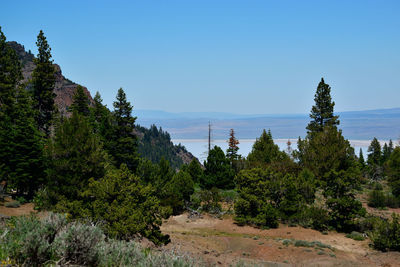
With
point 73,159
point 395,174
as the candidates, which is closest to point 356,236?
point 395,174

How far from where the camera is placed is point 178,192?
37.6m

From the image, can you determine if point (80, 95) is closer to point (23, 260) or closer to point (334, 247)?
point (334, 247)

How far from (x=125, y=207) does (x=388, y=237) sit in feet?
62.5

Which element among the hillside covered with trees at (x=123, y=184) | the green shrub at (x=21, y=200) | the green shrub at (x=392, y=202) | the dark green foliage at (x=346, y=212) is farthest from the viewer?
the green shrub at (x=392, y=202)

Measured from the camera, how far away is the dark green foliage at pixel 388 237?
22578mm

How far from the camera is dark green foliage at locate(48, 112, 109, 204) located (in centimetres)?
2486

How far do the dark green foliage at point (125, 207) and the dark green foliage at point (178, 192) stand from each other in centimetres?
1778

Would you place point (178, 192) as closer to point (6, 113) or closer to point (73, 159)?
point (73, 159)

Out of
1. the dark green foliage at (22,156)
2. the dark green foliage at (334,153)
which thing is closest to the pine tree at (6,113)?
the dark green foliage at (22,156)

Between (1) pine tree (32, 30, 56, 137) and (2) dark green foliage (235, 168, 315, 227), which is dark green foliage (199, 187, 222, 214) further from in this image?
(1) pine tree (32, 30, 56, 137)

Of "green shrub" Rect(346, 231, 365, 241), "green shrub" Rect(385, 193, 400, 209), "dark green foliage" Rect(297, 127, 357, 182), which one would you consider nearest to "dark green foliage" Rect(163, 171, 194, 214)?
"dark green foliage" Rect(297, 127, 357, 182)

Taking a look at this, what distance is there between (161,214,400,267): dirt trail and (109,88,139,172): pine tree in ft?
37.0

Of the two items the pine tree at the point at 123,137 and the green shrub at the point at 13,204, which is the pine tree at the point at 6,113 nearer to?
the green shrub at the point at 13,204

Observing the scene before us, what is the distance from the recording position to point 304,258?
2000 cm
